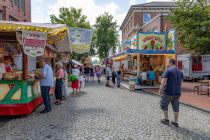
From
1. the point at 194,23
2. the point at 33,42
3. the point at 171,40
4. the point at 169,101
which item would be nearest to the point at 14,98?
the point at 33,42

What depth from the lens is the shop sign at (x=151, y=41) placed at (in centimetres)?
2142

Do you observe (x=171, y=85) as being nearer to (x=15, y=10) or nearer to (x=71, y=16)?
(x=15, y=10)

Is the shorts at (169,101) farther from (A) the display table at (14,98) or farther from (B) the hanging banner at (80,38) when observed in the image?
(B) the hanging banner at (80,38)

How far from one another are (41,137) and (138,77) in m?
14.8

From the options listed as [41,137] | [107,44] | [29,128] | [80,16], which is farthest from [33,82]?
[107,44]

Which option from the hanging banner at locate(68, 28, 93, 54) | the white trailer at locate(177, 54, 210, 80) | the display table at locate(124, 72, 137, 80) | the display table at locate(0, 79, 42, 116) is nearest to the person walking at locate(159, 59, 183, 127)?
the display table at locate(0, 79, 42, 116)

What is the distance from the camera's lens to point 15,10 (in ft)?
85.3

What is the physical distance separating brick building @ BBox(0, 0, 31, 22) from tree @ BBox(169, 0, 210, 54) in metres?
13.0

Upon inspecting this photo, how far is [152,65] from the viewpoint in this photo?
22656 mm

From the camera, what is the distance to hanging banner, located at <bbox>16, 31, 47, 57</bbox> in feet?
26.4

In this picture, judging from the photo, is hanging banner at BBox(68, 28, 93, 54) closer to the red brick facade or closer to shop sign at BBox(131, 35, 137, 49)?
shop sign at BBox(131, 35, 137, 49)

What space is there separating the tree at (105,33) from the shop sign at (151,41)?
26.8 metres

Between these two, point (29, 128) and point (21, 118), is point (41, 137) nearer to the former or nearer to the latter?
point (29, 128)

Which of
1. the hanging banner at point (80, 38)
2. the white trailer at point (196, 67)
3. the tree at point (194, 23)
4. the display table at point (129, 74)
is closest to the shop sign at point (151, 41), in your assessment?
the display table at point (129, 74)
